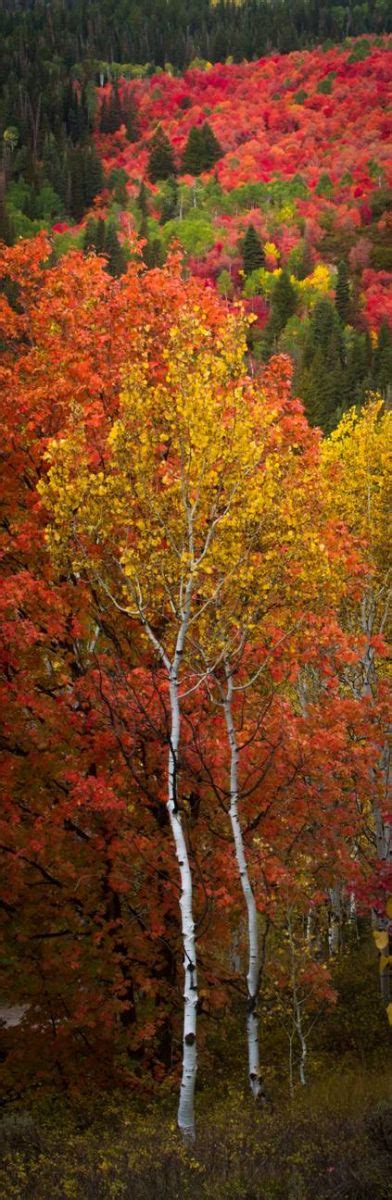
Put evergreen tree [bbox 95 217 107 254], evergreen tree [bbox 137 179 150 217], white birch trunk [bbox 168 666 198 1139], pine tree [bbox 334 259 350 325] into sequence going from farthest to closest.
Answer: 1. evergreen tree [bbox 137 179 150 217]
2. pine tree [bbox 334 259 350 325]
3. evergreen tree [bbox 95 217 107 254]
4. white birch trunk [bbox 168 666 198 1139]

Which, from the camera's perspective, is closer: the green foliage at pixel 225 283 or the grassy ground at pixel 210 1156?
the grassy ground at pixel 210 1156

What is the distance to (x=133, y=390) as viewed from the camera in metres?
11.0

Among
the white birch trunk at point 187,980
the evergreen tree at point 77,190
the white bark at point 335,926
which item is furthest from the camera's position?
the evergreen tree at point 77,190

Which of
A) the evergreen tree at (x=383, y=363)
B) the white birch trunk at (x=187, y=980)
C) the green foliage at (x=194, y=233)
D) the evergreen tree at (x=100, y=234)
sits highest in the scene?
the green foliage at (x=194, y=233)

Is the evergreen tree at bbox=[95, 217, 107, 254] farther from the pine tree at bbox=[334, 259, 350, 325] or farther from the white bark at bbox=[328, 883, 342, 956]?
the white bark at bbox=[328, 883, 342, 956]

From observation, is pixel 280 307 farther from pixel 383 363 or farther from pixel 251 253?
pixel 383 363

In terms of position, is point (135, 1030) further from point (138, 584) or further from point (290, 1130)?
point (138, 584)

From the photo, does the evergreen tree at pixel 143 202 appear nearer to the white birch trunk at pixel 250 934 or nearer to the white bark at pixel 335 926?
the white bark at pixel 335 926

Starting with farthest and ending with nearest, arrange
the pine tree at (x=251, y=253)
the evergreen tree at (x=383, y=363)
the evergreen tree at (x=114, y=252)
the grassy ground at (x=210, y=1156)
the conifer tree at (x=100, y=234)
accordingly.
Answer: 1. the pine tree at (x=251, y=253)
2. the conifer tree at (x=100, y=234)
3. the evergreen tree at (x=114, y=252)
4. the evergreen tree at (x=383, y=363)
5. the grassy ground at (x=210, y=1156)

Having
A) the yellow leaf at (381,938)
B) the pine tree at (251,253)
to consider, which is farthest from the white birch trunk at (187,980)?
the pine tree at (251,253)

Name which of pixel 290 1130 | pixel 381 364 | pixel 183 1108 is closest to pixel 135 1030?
pixel 183 1108

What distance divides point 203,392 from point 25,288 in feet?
23.9

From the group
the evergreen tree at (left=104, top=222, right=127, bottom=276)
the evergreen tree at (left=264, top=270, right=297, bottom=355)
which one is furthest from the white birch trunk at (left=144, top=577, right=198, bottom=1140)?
the evergreen tree at (left=264, top=270, right=297, bottom=355)

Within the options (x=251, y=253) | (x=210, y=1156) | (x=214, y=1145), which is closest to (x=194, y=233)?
(x=251, y=253)
